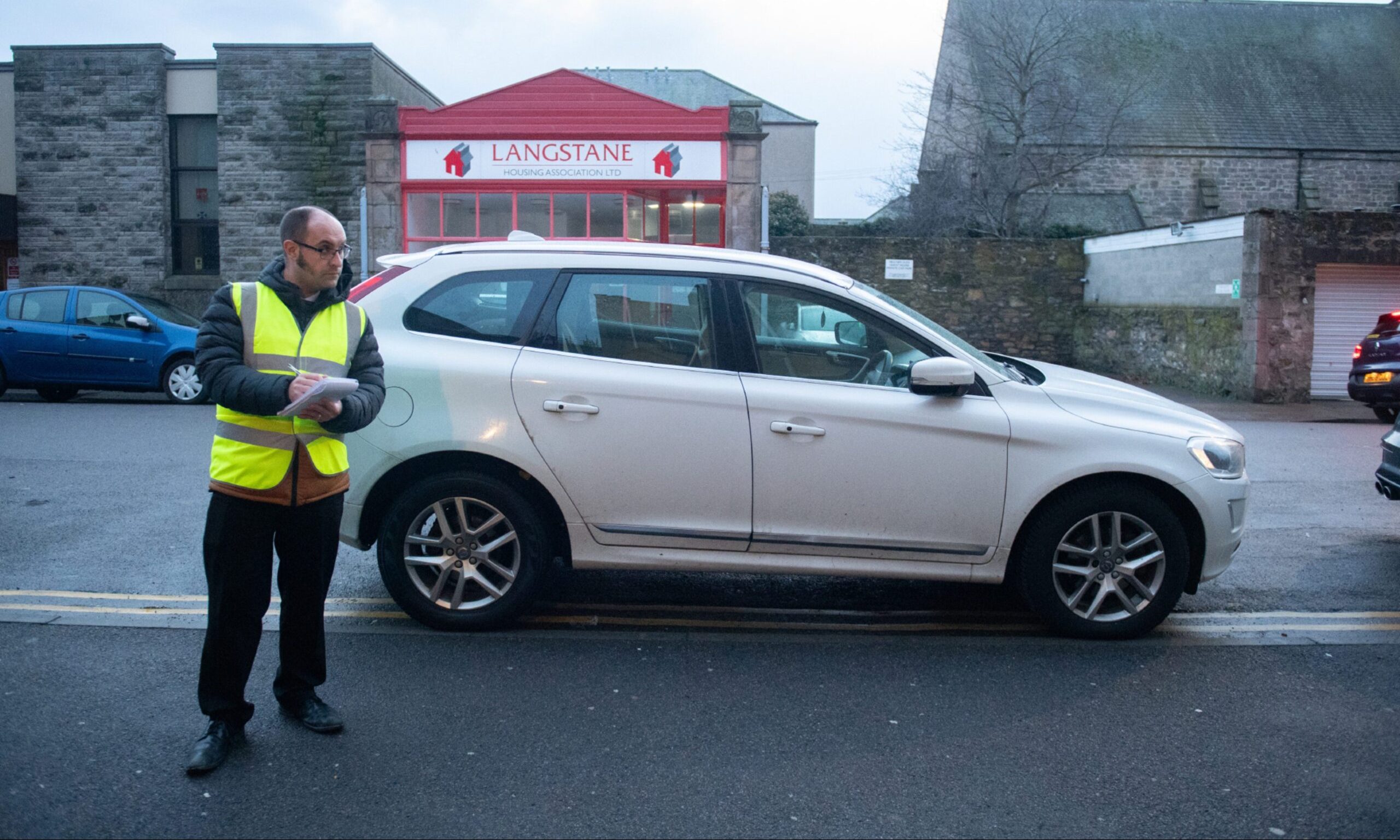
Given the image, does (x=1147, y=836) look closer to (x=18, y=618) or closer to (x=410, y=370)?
(x=410, y=370)

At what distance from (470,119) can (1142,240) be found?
12.6 metres

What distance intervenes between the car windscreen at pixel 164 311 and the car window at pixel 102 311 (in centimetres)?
32

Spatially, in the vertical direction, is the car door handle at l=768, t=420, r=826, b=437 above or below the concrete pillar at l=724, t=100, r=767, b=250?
below

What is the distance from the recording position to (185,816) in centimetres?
338

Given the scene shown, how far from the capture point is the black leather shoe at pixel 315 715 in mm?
4016

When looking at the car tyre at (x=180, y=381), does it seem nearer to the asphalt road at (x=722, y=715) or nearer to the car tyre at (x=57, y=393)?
the car tyre at (x=57, y=393)

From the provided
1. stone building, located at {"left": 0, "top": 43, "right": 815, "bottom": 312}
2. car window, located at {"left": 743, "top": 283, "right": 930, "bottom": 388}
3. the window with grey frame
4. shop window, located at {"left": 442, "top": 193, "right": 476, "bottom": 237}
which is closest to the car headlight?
car window, located at {"left": 743, "top": 283, "right": 930, "bottom": 388}

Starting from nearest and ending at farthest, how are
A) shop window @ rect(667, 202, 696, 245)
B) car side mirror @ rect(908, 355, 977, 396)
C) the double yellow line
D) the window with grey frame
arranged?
car side mirror @ rect(908, 355, 977, 396), the double yellow line, shop window @ rect(667, 202, 696, 245), the window with grey frame

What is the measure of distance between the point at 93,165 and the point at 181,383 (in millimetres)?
10500

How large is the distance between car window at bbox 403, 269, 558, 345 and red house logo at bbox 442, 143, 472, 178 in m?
17.4

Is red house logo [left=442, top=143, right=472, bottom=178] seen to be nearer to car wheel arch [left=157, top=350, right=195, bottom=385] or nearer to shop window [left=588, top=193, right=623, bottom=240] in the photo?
shop window [left=588, top=193, right=623, bottom=240]

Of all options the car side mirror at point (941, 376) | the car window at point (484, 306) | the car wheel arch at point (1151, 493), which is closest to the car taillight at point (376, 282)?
the car window at point (484, 306)

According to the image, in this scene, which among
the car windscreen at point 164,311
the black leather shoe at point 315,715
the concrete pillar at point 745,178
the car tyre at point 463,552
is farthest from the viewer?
the concrete pillar at point 745,178

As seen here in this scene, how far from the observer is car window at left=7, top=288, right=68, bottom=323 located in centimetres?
1480
